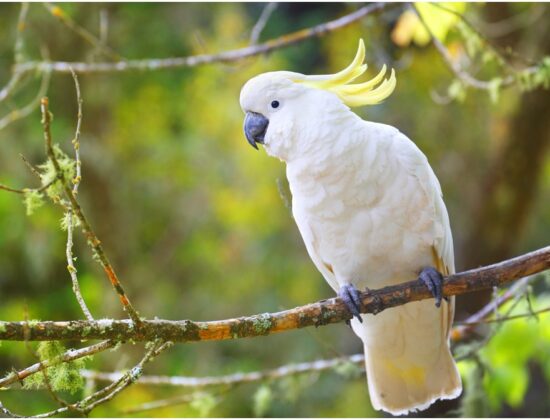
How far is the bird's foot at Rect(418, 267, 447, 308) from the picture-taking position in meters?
2.05

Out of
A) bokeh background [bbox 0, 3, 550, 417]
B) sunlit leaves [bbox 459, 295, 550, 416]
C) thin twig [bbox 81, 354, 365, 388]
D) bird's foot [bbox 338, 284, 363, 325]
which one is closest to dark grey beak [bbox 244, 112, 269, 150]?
bird's foot [bbox 338, 284, 363, 325]

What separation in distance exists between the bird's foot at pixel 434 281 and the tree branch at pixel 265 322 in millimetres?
15

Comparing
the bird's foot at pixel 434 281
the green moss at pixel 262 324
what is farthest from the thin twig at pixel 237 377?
the green moss at pixel 262 324

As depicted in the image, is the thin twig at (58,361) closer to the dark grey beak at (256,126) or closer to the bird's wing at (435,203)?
the dark grey beak at (256,126)

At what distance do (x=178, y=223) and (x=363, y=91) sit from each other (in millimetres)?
4482

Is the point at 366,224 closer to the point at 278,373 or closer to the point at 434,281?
the point at 434,281

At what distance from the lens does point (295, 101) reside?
2131 millimetres

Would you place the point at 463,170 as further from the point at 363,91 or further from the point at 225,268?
the point at 363,91

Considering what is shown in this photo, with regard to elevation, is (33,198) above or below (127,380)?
above

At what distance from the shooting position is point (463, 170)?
16.9 feet

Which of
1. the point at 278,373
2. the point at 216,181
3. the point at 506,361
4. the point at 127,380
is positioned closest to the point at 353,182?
the point at 127,380

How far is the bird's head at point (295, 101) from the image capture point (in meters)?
2.09

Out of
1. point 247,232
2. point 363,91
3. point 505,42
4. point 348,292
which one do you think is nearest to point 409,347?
point 348,292

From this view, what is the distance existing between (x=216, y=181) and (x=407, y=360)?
391 cm
